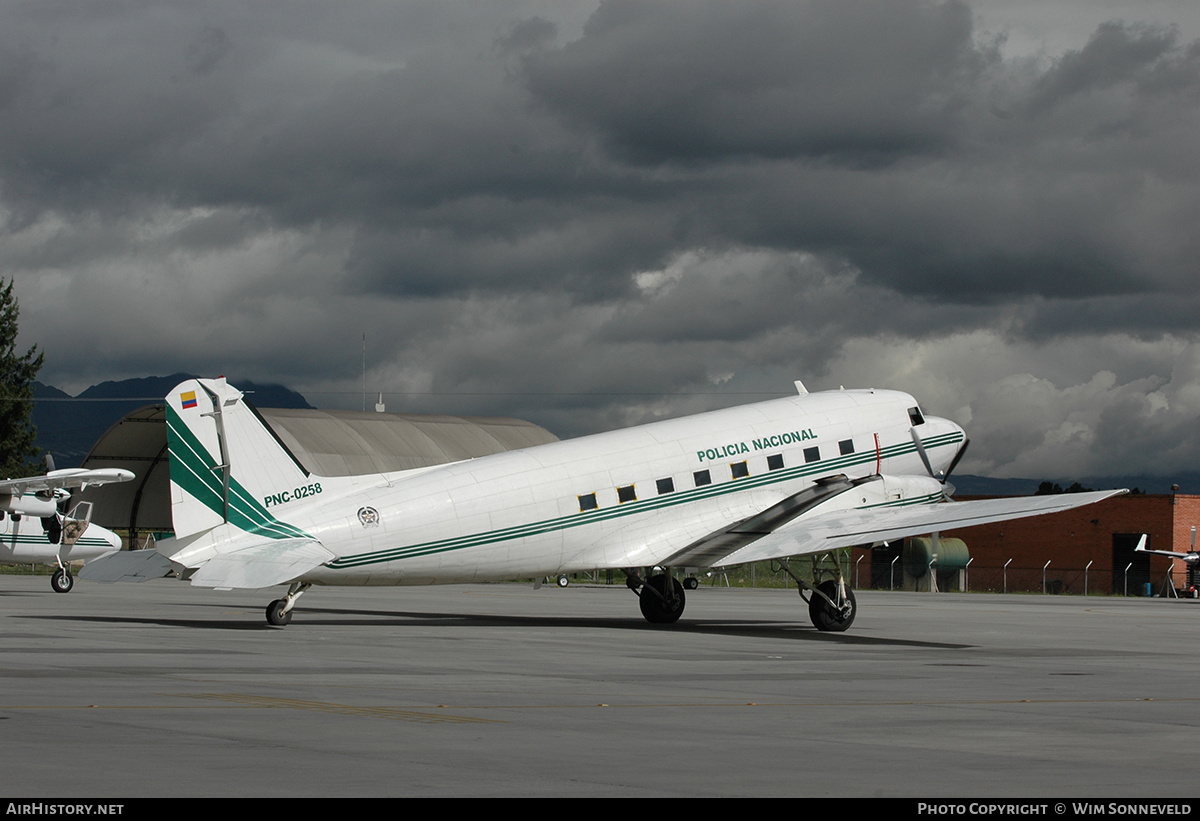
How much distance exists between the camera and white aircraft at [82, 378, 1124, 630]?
27875 millimetres

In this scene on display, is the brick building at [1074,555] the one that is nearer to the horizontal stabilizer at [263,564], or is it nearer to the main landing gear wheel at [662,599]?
the main landing gear wheel at [662,599]

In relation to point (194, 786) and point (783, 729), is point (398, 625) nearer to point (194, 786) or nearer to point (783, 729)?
point (783, 729)

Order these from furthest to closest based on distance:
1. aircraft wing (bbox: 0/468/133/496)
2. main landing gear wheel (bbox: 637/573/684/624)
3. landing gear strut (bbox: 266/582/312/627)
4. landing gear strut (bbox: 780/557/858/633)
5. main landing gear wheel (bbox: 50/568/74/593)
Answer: main landing gear wheel (bbox: 50/568/74/593), aircraft wing (bbox: 0/468/133/496), main landing gear wheel (bbox: 637/573/684/624), landing gear strut (bbox: 780/557/858/633), landing gear strut (bbox: 266/582/312/627)

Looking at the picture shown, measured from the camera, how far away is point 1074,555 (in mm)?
97000

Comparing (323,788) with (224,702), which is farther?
(224,702)

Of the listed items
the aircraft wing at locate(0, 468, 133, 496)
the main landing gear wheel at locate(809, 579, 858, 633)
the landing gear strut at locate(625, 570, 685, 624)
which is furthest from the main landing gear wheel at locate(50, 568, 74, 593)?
the main landing gear wheel at locate(809, 579, 858, 633)

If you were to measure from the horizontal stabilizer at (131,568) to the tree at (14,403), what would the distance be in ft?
289

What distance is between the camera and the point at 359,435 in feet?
286

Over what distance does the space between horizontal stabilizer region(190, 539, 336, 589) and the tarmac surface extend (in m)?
1.20

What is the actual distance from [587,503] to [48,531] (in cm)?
3377

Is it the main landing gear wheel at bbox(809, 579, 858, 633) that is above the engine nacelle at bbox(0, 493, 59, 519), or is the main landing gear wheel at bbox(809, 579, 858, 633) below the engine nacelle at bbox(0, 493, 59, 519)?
below

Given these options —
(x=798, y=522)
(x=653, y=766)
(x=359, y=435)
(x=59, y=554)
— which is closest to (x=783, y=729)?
(x=653, y=766)

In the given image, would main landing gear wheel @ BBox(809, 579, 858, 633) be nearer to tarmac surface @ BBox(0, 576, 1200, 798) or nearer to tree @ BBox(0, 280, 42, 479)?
tarmac surface @ BBox(0, 576, 1200, 798)
